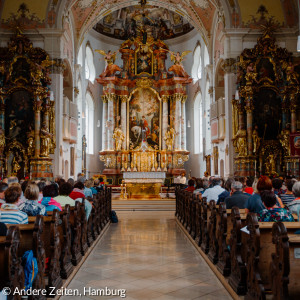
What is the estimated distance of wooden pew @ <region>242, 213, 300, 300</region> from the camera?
12.1ft

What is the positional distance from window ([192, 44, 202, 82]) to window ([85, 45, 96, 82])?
714 cm

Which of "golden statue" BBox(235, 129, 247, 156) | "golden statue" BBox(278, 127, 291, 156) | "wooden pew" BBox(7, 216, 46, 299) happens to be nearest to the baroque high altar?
"golden statue" BBox(235, 129, 247, 156)

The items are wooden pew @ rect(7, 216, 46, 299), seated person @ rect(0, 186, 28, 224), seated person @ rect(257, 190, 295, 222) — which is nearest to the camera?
wooden pew @ rect(7, 216, 46, 299)

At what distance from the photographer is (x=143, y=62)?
27.6 m

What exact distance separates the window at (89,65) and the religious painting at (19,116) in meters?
10.3

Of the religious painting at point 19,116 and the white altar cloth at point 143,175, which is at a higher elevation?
the religious painting at point 19,116

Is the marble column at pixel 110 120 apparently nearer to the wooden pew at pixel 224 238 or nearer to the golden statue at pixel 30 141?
the golden statue at pixel 30 141

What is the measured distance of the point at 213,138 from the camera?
826 inches

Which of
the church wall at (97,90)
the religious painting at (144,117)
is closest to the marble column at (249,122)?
the religious painting at (144,117)

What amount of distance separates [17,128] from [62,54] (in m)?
4.12

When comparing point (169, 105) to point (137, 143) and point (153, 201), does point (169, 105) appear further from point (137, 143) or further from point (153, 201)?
point (153, 201)

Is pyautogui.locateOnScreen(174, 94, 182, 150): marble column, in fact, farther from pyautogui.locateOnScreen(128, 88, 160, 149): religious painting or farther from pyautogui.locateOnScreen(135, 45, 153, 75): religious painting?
pyautogui.locateOnScreen(135, 45, 153, 75): religious painting

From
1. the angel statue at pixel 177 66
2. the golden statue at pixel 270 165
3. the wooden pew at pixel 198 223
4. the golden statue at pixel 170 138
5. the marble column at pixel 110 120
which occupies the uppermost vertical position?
the angel statue at pixel 177 66

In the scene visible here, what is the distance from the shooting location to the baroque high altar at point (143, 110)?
26125 millimetres
